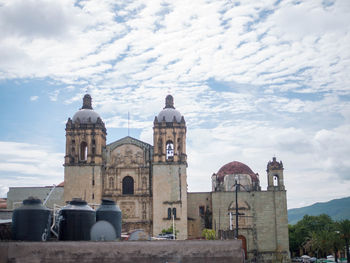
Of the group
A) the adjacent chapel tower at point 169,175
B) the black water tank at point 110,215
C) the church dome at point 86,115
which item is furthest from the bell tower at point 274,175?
the black water tank at point 110,215

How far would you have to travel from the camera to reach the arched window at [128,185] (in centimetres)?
4544

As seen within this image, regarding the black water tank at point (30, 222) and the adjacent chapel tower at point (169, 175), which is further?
the adjacent chapel tower at point (169, 175)

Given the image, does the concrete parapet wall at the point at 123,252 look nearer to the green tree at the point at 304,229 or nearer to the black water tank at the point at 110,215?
the black water tank at the point at 110,215

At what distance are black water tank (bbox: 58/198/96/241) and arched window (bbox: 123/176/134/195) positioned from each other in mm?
25716

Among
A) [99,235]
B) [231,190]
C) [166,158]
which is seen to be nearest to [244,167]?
[231,190]

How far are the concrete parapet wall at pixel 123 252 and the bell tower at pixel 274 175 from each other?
2848 centimetres

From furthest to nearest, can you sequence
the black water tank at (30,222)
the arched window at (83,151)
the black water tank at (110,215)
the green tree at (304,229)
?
the green tree at (304,229)
the arched window at (83,151)
the black water tank at (110,215)
the black water tank at (30,222)

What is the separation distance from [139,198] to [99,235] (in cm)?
2561

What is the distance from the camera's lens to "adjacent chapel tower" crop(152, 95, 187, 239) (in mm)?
43094

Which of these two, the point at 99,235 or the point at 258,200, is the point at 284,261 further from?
the point at 99,235

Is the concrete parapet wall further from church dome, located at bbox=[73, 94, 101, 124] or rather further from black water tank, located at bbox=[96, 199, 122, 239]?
church dome, located at bbox=[73, 94, 101, 124]

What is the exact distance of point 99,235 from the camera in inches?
758

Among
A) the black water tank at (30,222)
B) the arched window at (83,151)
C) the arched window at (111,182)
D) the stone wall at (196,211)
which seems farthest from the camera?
the stone wall at (196,211)

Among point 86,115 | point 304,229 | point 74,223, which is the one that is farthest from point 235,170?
point 74,223
